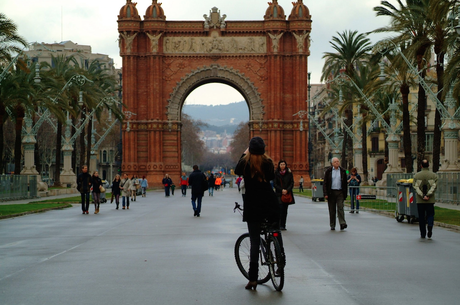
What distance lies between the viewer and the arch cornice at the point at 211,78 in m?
67.1

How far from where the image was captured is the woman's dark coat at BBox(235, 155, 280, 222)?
915 centimetres

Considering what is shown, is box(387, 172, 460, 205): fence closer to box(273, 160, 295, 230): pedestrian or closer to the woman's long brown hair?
box(273, 160, 295, 230): pedestrian

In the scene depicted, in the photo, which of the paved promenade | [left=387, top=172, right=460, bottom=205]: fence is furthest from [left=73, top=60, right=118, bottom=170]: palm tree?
the paved promenade

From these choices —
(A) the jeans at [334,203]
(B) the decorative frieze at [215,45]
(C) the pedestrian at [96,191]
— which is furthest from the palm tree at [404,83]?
(B) the decorative frieze at [215,45]

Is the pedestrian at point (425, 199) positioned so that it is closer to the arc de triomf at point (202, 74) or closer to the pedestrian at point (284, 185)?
the pedestrian at point (284, 185)

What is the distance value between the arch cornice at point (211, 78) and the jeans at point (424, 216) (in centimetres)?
5126

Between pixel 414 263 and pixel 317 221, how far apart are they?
1016 cm

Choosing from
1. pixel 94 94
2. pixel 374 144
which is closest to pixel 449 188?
pixel 94 94

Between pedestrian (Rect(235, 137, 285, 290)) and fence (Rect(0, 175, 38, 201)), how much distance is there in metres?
30.6

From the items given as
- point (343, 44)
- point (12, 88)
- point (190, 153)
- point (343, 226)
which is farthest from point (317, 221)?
point (190, 153)

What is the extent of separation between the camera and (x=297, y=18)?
218 feet

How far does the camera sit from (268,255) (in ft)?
29.8

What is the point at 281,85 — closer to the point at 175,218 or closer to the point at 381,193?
the point at 381,193

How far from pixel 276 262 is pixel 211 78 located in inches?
2344
